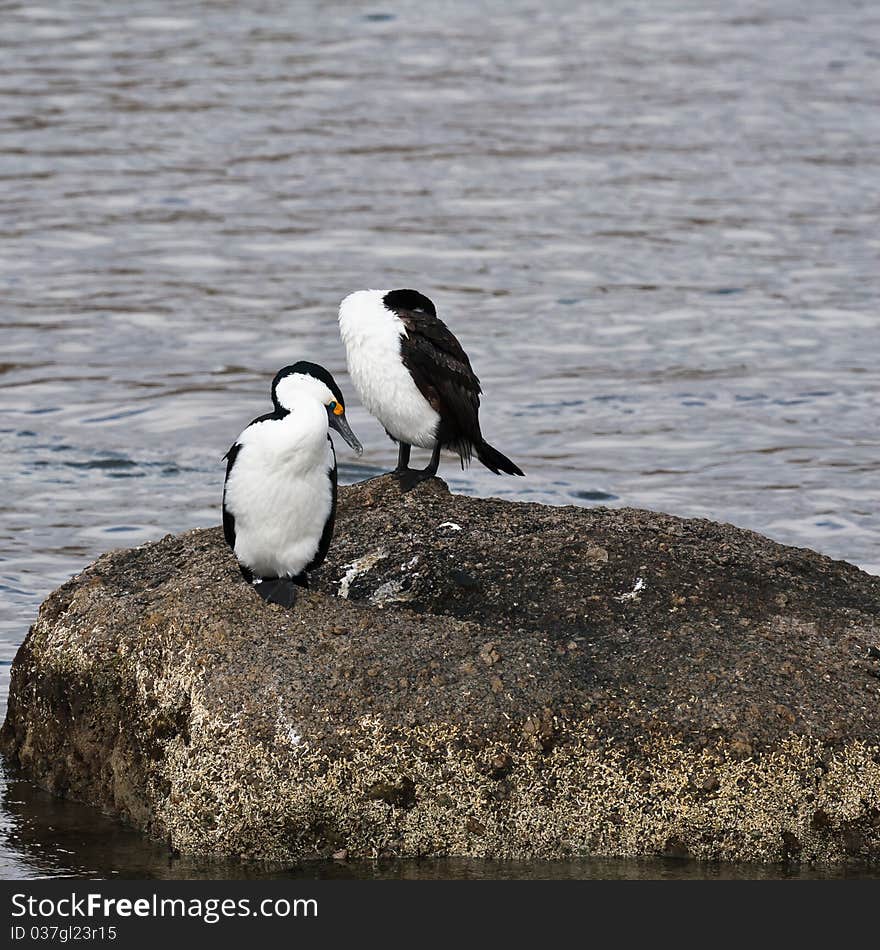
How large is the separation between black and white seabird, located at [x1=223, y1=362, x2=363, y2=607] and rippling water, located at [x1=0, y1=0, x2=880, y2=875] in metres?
1.32

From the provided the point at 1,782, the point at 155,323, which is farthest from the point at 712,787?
the point at 155,323

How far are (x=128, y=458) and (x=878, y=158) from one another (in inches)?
440

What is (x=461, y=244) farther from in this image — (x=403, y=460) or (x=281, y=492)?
(x=281, y=492)

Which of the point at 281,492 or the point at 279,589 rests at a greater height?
the point at 281,492

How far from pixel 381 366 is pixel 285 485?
1.55 meters

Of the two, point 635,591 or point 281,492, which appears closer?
point 281,492

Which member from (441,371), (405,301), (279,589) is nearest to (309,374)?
(279,589)

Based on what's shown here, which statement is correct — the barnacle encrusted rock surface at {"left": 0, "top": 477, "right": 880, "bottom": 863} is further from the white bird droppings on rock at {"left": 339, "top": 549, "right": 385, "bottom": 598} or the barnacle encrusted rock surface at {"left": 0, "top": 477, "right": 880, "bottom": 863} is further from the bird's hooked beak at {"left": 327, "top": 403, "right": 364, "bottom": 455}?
the bird's hooked beak at {"left": 327, "top": 403, "right": 364, "bottom": 455}

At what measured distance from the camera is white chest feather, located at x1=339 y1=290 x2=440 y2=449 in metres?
7.82

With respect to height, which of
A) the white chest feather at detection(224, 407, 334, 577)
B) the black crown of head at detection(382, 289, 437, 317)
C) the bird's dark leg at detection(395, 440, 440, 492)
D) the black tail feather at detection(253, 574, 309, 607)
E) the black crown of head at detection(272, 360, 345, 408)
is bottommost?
the bird's dark leg at detection(395, 440, 440, 492)

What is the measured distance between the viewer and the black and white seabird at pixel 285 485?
6375 mm

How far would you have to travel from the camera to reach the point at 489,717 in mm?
6074

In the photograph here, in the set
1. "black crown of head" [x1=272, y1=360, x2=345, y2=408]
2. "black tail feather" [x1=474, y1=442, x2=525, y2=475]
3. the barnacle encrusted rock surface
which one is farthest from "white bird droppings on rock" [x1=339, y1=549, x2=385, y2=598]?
"black tail feather" [x1=474, y1=442, x2=525, y2=475]

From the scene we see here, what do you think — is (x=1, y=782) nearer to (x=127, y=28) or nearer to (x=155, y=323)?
(x=155, y=323)
